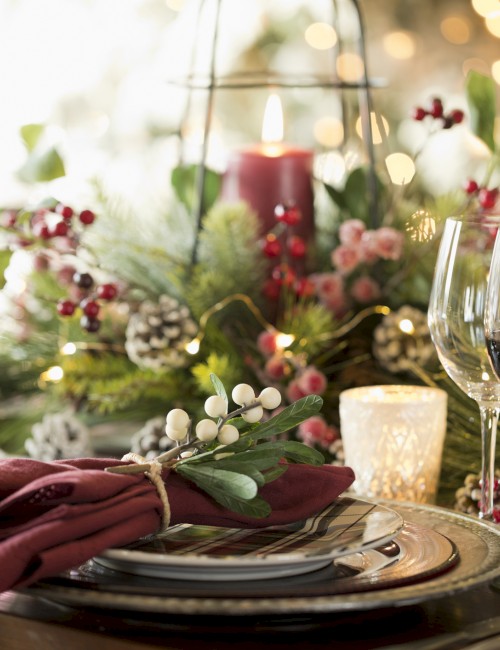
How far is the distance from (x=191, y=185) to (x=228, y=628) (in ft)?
2.49

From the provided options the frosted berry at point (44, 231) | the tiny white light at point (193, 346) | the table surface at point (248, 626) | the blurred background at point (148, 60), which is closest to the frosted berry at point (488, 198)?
the tiny white light at point (193, 346)

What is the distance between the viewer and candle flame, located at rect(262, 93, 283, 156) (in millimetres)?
1188

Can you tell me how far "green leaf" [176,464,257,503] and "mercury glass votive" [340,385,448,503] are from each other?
0.83 ft

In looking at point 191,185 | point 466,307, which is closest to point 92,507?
point 466,307

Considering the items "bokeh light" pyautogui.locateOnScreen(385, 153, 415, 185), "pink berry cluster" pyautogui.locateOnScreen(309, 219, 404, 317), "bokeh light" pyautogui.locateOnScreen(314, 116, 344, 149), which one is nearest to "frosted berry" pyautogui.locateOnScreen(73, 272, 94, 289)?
"pink berry cluster" pyautogui.locateOnScreen(309, 219, 404, 317)

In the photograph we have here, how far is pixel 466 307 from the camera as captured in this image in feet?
2.31

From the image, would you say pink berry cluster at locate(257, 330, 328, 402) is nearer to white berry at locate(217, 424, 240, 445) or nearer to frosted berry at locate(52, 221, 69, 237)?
frosted berry at locate(52, 221, 69, 237)

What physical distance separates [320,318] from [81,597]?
1.99 ft

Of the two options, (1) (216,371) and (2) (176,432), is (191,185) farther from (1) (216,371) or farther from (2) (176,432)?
(2) (176,432)

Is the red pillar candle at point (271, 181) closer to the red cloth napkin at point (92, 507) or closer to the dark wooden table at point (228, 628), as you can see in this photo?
the red cloth napkin at point (92, 507)

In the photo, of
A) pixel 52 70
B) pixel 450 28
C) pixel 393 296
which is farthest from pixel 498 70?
pixel 393 296

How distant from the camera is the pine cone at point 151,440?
1.04 meters

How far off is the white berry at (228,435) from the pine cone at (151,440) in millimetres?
431

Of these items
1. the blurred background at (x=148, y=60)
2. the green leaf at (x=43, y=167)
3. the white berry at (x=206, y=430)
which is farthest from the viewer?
the blurred background at (x=148, y=60)
